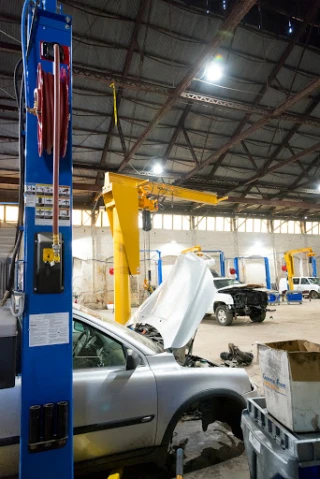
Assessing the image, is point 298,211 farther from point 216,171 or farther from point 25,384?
point 25,384

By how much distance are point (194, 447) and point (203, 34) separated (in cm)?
853

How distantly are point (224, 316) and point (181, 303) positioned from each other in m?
7.15

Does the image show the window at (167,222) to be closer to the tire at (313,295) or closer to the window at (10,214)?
the window at (10,214)

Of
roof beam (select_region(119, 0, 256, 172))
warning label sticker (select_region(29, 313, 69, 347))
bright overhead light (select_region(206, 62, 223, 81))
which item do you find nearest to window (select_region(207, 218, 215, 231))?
roof beam (select_region(119, 0, 256, 172))

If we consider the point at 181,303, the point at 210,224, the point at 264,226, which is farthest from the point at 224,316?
the point at 264,226

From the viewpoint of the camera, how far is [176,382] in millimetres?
2170

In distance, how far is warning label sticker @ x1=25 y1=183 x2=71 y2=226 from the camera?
148cm

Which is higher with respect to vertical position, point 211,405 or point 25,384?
point 25,384

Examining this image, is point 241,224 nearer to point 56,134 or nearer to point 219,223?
point 219,223

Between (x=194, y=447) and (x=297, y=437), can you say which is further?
(x=194, y=447)

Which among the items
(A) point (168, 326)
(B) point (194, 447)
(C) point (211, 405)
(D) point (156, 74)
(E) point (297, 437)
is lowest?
(B) point (194, 447)

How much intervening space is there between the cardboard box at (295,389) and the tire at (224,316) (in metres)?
8.24

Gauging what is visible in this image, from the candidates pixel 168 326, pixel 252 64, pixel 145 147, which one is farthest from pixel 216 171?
pixel 168 326

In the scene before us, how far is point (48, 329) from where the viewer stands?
1.43 m
